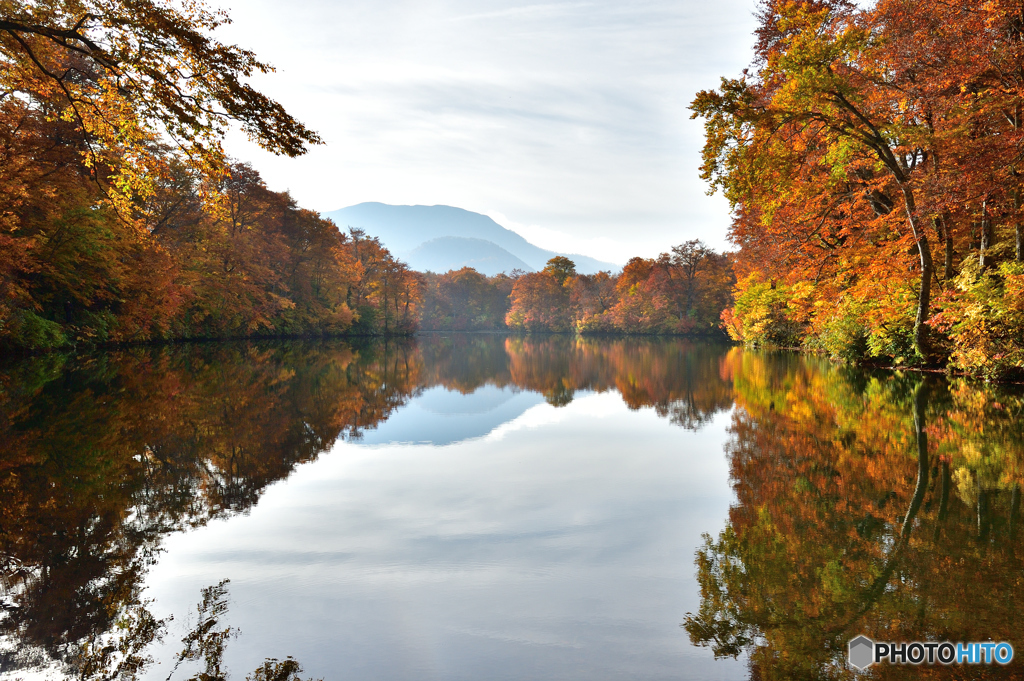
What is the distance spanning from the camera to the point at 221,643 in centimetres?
291

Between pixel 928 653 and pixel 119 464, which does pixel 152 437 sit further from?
pixel 928 653

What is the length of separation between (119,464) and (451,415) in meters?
5.75

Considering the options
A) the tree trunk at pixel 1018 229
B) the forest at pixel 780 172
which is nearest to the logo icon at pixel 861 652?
the forest at pixel 780 172

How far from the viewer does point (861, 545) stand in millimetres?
3918

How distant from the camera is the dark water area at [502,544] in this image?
2.83m

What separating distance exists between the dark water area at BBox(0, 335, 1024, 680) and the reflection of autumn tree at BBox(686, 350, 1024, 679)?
0.02 metres

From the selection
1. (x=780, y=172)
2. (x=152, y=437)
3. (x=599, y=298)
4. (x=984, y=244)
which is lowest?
(x=152, y=437)

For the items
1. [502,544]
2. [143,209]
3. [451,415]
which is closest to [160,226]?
[143,209]

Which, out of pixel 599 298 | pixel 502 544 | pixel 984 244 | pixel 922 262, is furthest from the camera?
pixel 599 298

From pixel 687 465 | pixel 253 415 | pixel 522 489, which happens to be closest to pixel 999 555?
pixel 687 465

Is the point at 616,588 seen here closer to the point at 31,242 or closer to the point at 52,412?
the point at 52,412

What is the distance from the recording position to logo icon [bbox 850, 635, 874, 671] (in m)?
2.63

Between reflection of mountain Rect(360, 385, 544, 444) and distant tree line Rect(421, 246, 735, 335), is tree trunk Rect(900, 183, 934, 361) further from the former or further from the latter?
distant tree line Rect(421, 246, 735, 335)

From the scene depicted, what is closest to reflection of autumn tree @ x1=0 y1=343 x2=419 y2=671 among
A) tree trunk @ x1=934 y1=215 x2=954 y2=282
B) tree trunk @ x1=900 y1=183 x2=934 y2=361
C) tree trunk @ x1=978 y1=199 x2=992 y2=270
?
tree trunk @ x1=900 y1=183 x2=934 y2=361
